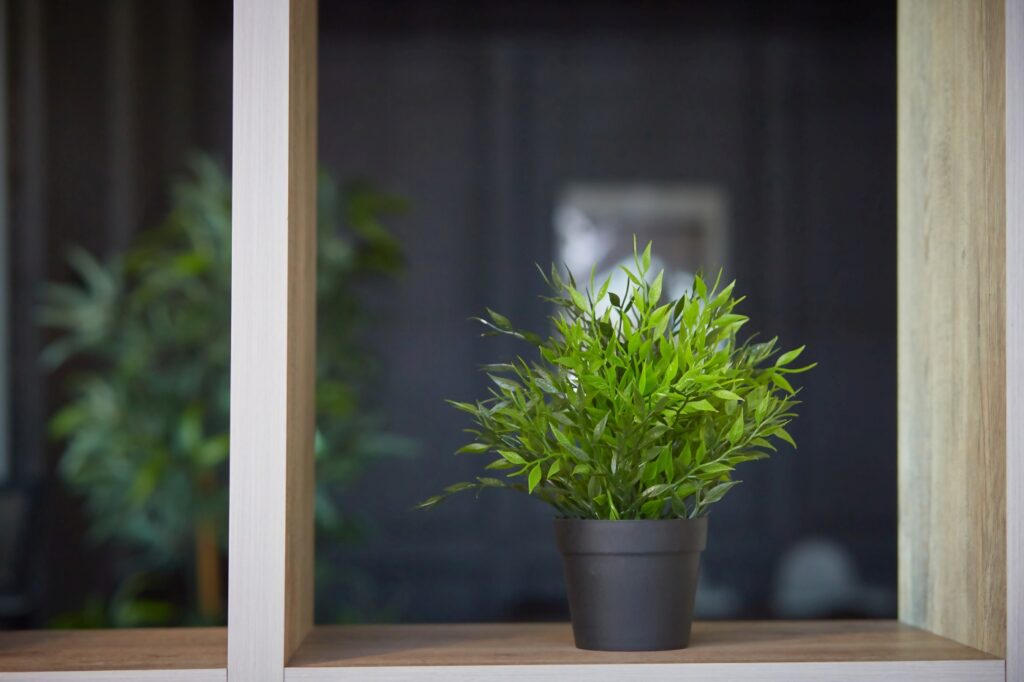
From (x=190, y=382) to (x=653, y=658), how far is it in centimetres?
217

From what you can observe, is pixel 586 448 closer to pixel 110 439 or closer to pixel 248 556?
pixel 248 556

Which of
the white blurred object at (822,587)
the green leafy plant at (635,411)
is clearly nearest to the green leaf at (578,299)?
the green leafy plant at (635,411)

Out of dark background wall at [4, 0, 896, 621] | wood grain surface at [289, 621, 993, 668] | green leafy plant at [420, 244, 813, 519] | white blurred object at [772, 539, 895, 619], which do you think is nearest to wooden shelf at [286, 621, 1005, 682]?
wood grain surface at [289, 621, 993, 668]

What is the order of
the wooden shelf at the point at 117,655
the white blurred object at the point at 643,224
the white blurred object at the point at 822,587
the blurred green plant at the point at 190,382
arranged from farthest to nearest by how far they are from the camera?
the white blurred object at the point at 643,224 → the white blurred object at the point at 822,587 → the blurred green plant at the point at 190,382 → the wooden shelf at the point at 117,655

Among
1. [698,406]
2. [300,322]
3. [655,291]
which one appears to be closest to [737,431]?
[698,406]

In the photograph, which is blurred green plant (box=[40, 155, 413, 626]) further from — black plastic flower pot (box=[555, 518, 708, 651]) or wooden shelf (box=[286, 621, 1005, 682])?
black plastic flower pot (box=[555, 518, 708, 651])

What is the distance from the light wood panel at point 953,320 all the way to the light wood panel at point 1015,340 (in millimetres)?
11

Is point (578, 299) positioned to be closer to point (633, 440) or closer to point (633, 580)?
point (633, 440)

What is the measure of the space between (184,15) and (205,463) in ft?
9.39

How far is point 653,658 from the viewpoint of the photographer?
1.12m

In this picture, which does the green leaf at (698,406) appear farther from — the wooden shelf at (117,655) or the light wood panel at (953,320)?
the wooden shelf at (117,655)

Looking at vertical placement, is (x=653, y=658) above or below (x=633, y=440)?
below

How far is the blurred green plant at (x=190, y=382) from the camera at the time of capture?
3.06 m

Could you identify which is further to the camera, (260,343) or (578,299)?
(578,299)
